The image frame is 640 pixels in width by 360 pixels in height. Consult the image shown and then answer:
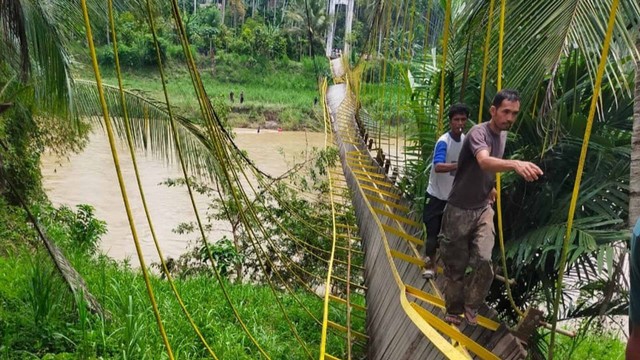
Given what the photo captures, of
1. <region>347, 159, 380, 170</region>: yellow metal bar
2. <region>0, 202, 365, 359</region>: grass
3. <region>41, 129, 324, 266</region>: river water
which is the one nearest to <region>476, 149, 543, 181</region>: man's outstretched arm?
<region>0, 202, 365, 359</region>: grass

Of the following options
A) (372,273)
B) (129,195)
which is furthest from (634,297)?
(129,195)

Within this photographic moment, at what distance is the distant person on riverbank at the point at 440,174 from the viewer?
2.62 meters

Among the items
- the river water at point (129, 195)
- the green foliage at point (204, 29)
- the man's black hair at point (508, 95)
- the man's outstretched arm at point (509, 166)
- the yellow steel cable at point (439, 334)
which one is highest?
the green foliage at point (204, 29)

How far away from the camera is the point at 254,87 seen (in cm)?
2639

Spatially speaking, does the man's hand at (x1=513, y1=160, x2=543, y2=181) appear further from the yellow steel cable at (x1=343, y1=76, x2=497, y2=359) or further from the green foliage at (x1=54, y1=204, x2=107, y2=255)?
the green foliage at (x1=54, y1=204, x2=107, y2=255)

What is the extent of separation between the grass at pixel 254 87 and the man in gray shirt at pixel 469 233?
17.0 meters

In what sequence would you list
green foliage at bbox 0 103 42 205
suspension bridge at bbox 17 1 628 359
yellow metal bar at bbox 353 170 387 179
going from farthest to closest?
green foliage at bbox 0 103 42 205 → yellow metal bar at bbox 353 170 387 179 → suspension bridge at bbox 17 1 628 359

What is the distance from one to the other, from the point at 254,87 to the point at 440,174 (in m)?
24.1

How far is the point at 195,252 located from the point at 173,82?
1831cm

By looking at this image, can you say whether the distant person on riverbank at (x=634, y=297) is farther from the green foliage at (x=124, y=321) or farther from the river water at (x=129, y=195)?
the river water at (x=129, y=195)

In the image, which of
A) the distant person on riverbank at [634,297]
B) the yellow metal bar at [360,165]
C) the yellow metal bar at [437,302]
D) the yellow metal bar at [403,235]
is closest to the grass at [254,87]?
the yellow metal bar at [360,165]

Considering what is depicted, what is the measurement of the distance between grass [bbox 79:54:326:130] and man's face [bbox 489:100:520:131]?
17217 millimetres

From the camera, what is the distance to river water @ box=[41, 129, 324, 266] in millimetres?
9000

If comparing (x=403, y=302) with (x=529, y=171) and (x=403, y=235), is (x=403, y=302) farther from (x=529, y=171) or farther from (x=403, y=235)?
(x=403, y=235)
